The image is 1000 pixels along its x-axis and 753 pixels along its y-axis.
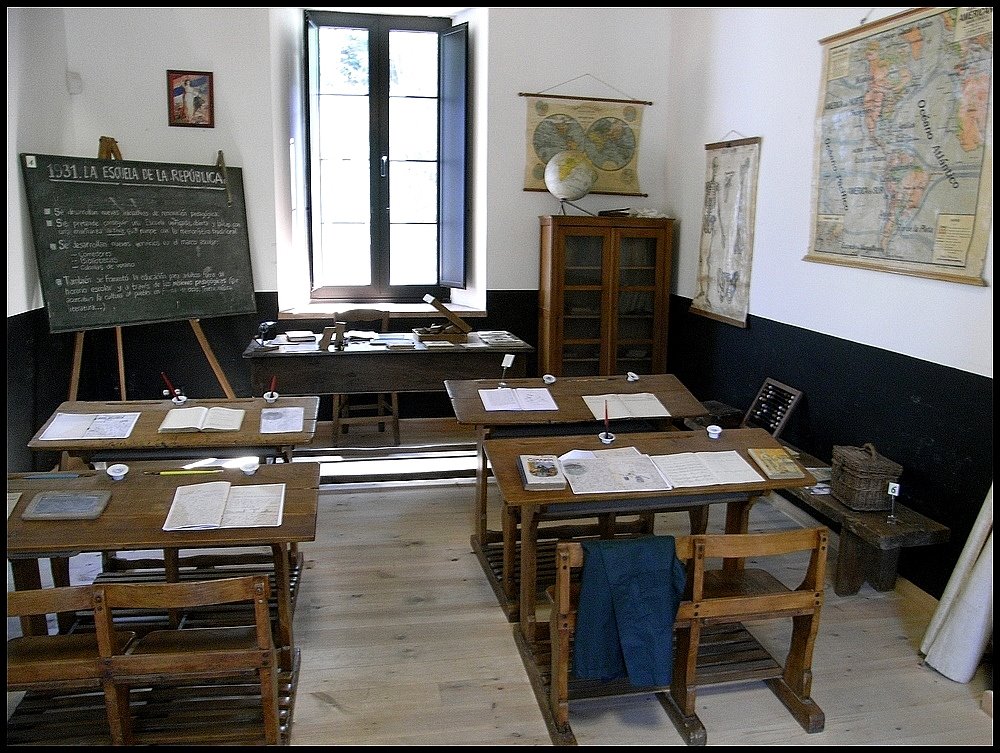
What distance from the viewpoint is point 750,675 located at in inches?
118

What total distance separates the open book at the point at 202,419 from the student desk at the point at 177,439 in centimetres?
2

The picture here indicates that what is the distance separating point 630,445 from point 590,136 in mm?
3677

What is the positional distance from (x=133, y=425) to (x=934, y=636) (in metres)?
3.51

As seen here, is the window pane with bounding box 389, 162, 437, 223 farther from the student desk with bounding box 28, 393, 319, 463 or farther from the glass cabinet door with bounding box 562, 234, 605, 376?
the student desk with bounding box 28, 393, 319, 463

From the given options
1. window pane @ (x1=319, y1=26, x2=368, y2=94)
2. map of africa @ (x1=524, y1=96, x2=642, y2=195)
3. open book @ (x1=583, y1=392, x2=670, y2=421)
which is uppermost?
window pane @ (x1=319, y1=26, x2=368, y2=94)

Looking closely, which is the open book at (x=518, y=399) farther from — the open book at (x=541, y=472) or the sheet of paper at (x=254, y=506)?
the sheet of paper at (x=254, y=506)

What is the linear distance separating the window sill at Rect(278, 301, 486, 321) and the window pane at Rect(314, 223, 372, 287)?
0.21m

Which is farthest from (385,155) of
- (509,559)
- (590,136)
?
(509,559)

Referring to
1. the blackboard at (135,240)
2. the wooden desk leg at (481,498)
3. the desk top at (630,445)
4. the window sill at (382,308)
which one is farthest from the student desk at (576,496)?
the blackboard at (135,240)

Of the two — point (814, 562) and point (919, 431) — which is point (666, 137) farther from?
point (814, 562)

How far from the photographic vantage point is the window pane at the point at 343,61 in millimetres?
6441

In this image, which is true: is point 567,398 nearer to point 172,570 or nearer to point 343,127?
point 172,570

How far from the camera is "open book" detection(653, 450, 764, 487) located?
10.4 feet

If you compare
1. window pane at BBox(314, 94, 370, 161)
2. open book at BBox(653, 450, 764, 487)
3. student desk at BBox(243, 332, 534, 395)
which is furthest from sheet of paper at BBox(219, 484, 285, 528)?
window pane at BBox(314, 94, 370, 161)
